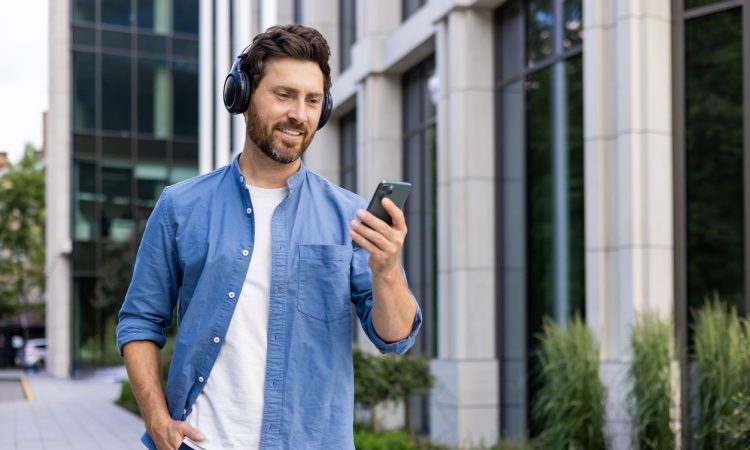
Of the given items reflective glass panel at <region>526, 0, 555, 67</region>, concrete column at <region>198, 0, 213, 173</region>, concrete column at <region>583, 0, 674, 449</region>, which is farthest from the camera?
concrete column at <region>198, 0, 213, 173</region>

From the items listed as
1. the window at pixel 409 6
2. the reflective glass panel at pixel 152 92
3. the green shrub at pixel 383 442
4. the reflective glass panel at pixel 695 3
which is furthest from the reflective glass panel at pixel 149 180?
the reflective glass panel at pixel 695 3

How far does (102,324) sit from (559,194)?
31980 mm

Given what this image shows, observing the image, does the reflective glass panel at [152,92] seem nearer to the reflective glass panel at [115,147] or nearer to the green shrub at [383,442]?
the reflective glass panel at [115,147]

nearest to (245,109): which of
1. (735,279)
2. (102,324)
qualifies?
(735,279)

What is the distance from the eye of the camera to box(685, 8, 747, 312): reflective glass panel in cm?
1048

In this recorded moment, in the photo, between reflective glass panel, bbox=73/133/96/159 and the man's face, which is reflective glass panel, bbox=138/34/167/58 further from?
the man's face

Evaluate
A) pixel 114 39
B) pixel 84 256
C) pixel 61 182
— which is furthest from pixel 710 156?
pixel 61 182

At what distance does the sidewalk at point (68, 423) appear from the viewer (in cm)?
1642

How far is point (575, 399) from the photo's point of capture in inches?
387

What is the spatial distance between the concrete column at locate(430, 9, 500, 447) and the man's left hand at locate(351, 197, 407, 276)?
11496mm

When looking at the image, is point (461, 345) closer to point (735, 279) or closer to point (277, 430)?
point (735, 279)

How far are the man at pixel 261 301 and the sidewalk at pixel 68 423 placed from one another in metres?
12.7

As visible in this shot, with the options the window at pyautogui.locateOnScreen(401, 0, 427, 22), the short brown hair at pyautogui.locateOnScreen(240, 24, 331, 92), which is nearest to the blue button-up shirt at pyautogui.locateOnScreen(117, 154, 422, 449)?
the short brown hair at pyautogui.locateOnScreen(240, 24, 331, 92)

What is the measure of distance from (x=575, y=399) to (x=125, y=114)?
3374 cm
